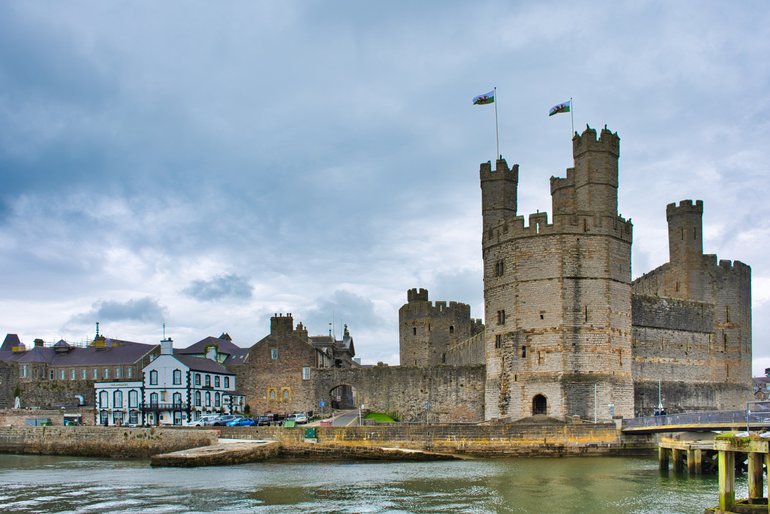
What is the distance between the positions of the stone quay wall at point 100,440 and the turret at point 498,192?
60.9ft

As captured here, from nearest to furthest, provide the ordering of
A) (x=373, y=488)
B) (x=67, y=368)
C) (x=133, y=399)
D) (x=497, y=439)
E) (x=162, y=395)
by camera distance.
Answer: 1. (x=373, y=488)
2. (x=497, y=439)
3. (x=162, y=395)
4. (x=133, y=399)
5. (x=67, y=368)

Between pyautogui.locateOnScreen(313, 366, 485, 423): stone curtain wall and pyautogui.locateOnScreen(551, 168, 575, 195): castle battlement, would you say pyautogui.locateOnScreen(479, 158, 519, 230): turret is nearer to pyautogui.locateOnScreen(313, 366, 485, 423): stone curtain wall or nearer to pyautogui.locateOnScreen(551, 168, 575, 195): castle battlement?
pyautogui.locateOnScreen(551, 168, 575, 195): castle battlement

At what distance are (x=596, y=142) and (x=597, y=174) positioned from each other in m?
1.62

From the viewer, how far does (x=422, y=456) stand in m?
38.8

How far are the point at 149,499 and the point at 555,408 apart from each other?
2146cm

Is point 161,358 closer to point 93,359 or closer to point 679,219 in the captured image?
point 93,359

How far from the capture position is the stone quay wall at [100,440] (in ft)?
145

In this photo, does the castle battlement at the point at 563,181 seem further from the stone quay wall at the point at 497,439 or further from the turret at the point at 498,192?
the stone quay wall at the point at 497,439

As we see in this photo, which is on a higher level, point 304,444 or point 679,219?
point 679,219

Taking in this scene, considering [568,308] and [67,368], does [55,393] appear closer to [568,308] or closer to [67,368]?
[67,368]

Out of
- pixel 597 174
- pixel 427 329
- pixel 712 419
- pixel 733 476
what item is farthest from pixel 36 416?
pixel 733 476

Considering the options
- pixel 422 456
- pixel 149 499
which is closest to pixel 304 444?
pixel 422 456

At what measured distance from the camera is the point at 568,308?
4338cm

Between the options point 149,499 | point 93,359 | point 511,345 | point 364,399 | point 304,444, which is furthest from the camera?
point 93,359
